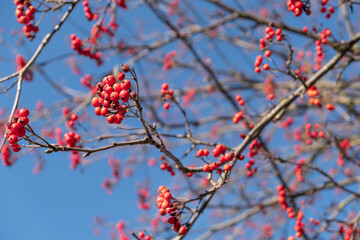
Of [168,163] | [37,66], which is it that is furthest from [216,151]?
[37,66]

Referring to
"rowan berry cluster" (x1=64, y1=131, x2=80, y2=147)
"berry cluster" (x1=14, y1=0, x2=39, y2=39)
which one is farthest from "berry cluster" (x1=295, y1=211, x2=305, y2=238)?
"berry cluster" (x1=14, y1=0, x2=39, y2=39)

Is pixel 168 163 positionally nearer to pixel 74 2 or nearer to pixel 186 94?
pixel 74 2

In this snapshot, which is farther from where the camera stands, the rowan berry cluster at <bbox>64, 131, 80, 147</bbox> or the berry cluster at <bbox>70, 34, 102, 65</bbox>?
the berry cluster at <bbox>70, 34, 102, 65</bbox>

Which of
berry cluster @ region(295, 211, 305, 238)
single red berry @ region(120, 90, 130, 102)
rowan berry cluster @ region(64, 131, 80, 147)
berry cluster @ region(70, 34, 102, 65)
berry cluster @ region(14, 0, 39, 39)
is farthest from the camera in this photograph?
berry cluster @ region(70, 34, 102, 65)

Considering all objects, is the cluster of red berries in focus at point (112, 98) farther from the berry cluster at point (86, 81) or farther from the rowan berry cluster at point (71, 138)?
the berry cluster at point (86, 81)

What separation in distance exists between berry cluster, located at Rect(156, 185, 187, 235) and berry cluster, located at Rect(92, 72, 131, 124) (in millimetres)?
695

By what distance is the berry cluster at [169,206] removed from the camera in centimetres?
225

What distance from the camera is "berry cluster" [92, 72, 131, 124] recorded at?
6.23 feet

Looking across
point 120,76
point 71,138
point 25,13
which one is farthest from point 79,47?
point 120,76

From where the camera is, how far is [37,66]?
4.06 m

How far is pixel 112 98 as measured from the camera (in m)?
1.90

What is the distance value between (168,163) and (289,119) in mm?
4741

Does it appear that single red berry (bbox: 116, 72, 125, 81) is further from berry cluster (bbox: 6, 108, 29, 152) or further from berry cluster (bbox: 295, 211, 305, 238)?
berry cluster (bbox: 295, 211, 305, 238)

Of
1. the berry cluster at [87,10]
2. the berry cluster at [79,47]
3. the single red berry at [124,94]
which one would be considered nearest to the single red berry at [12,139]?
the single red berry at [124,94]
